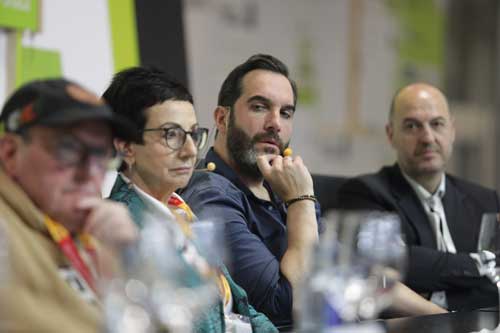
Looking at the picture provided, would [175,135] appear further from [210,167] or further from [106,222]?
[106,222]

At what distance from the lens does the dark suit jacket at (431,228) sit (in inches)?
108

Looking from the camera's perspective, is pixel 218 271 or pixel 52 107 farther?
pixel 218 271

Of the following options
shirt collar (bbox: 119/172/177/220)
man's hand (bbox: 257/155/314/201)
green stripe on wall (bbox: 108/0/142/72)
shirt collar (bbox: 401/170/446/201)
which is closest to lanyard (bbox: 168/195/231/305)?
shirt collar (bbox: 119/172/177/220)

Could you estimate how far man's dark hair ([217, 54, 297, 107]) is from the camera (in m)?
2.57

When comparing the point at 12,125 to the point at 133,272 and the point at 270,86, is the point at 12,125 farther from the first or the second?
the point at 270,86

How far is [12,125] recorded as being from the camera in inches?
51.5

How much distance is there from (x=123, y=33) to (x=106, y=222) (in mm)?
2700

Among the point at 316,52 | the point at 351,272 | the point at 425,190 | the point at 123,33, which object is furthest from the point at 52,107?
the point at 316,52

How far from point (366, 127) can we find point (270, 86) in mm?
4767

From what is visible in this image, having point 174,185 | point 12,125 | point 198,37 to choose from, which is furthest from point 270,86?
point 198,37

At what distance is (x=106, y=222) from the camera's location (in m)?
1.29

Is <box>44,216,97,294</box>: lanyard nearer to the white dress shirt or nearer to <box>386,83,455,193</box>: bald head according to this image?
the white dress shirt

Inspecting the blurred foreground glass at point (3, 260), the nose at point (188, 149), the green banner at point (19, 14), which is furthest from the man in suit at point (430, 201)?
the blurred foreground glass at point (3, 260)

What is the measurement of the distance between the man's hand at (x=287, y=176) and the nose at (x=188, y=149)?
44 cm
